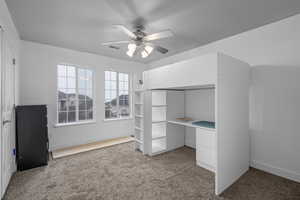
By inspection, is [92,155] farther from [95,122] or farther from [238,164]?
[238,164]

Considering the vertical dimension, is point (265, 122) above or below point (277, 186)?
above

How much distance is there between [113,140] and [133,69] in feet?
8.52

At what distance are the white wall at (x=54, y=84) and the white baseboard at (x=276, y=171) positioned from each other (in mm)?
3752

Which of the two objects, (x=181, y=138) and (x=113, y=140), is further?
(x=113, y=140)

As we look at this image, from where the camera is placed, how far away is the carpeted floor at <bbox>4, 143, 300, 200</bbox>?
1880 mm

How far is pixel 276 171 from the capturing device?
2.37 metres

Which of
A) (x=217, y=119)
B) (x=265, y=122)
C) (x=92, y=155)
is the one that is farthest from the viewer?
(x=92, y=155)

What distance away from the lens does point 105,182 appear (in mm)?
2186

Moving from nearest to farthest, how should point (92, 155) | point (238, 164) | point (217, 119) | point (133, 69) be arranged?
point (217, 119) → point (238, 164) → point (92, 155) → point (133, 69)

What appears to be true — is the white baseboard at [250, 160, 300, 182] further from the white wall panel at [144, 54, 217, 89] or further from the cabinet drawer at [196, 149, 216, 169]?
the white wall panel at [144, 54, 217, 89]

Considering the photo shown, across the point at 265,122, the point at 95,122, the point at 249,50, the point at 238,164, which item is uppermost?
the point at 249,50

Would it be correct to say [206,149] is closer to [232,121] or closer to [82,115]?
[232,121]

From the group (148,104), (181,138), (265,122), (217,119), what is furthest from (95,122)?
(265,122)

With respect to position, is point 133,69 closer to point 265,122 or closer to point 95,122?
point 95,122
